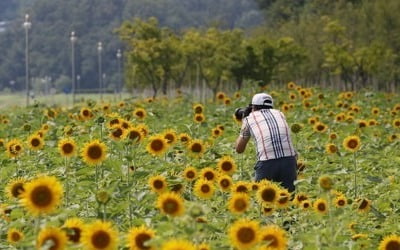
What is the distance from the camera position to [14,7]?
166125 mm

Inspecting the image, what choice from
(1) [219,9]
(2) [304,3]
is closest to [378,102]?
(2) [304,3]

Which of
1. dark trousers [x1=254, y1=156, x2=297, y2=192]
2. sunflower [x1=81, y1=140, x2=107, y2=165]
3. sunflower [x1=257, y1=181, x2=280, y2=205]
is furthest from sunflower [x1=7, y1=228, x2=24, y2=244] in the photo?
dark trousers [x1=254, y1=156, x2=297, y2=192]

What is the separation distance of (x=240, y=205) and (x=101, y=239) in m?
0.99

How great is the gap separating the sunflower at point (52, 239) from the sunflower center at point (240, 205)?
3.52ft

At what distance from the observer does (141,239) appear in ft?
12.5

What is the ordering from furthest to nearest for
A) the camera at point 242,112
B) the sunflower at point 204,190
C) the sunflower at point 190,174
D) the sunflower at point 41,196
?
the camera at point 242,112 < the sunflower at point 190,174 < the sunflower at point 204,190 < the sunflower at point 41,196

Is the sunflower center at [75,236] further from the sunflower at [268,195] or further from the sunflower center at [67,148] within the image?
the sunflower center at [67,148]

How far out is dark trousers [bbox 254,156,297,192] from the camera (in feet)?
25.1

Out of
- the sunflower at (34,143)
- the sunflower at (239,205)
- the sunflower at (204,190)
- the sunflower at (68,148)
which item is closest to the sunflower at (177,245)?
the sunflower at (239,205)

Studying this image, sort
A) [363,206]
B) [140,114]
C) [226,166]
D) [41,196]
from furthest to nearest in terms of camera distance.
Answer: [140,114]
[226,166]
[363,206]
[41,196]

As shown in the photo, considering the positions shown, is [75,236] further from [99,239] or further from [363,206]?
[363,206]

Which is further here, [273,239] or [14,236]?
[14,236]

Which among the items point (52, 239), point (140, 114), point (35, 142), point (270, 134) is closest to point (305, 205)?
point (270, 134)

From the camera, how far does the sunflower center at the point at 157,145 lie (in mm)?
6482
